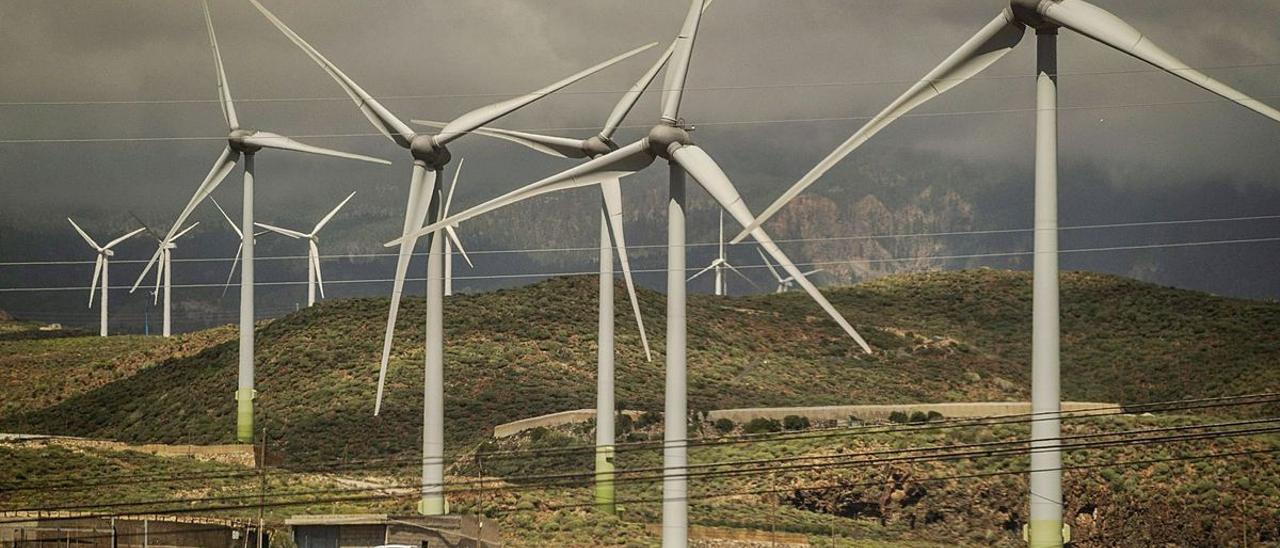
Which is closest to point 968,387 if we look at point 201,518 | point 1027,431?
point 1027,431

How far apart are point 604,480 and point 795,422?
33237 mm

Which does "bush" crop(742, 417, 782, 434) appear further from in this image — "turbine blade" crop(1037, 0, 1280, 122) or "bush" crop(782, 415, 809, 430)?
"turbine blade" crop(1037, 0, 1280, 122)

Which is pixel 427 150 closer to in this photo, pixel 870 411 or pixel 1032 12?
pixel 1032 12

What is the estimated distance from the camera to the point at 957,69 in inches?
2095

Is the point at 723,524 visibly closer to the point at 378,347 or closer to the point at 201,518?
the point at 201,518

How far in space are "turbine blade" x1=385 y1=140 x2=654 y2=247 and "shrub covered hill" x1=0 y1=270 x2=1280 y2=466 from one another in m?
57.0

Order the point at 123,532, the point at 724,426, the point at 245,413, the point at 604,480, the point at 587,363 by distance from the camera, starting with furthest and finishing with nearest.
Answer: the point at 587,363 < the point at 724,426 < the point at 245,413 < the point at 604,480 < the point at 123,532

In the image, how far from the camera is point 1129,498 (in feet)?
302

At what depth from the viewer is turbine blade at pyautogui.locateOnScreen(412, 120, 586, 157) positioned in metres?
72.7

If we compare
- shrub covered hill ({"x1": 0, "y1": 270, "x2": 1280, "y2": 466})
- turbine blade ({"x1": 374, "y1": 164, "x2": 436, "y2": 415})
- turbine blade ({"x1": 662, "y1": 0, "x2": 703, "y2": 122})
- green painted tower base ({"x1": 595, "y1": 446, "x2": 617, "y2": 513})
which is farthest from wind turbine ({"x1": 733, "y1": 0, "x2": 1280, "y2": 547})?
shrub covered hill ({"x1": 0, "y1": 270, "x2": 1280, "y2": 466})

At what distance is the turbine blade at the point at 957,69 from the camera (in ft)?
169

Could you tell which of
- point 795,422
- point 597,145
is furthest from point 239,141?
point 795,422

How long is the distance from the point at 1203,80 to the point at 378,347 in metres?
105

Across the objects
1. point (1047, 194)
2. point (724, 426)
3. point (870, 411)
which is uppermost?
point (1047, 194)
